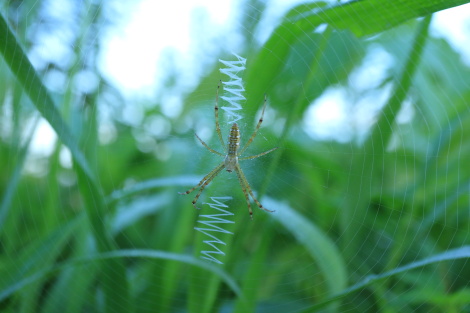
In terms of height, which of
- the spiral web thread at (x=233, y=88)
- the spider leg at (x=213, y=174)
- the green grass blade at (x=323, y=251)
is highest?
the spiral web thread at (x=233, y=88)

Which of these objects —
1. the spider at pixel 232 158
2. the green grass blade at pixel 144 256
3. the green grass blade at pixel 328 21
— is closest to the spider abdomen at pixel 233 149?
→ the spider at pixel 232 158

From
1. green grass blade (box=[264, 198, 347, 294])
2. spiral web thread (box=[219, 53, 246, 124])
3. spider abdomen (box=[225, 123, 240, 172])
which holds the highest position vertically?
spiral web thread (box=[219, 53, 246, 124])

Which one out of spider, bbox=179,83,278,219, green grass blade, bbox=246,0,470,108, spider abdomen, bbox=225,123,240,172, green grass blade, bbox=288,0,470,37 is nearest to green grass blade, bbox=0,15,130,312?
spider, bbox=179,83,278,219

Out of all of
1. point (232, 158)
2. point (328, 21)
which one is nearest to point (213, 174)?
point (232, 158)

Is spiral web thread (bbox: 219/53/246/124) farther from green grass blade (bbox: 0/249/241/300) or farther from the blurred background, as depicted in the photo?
green grass blade (bbox: 0/249/241/300)

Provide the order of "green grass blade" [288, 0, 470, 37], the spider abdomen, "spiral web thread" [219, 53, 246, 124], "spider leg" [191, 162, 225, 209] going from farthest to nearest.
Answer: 1. "spider leg" [191, 162, 225, 209]
2. the spider abdomen
3. "spiral web thread" [219, 53, 246, 124]
4. "green grass blade" [288, 0, 470, 37]

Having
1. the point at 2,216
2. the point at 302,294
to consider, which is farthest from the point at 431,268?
the point at 2,216

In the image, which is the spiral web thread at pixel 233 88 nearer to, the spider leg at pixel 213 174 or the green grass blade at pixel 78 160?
the spider leg at pixel 213 174

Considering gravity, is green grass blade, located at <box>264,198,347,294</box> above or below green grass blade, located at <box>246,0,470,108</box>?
below
